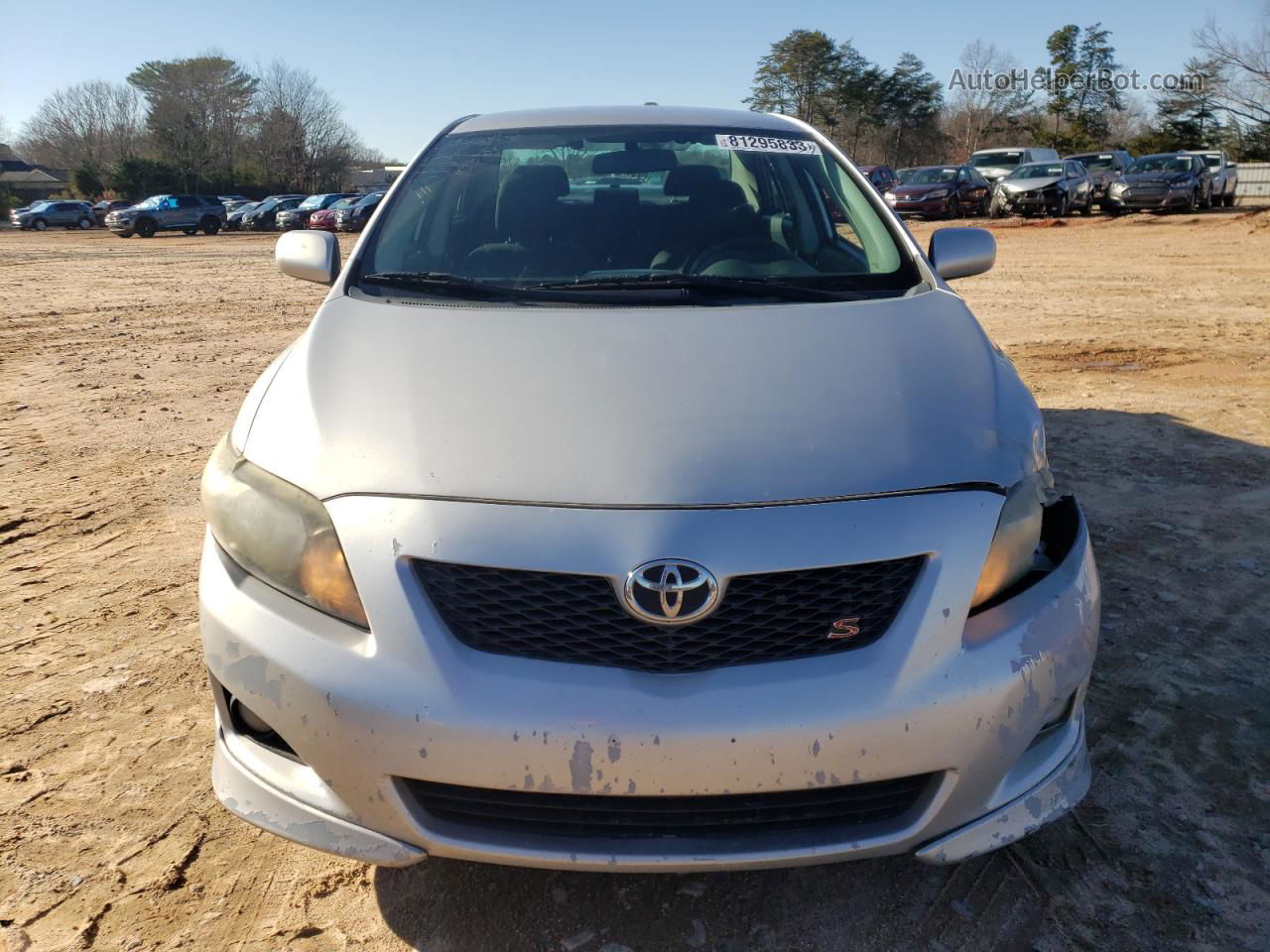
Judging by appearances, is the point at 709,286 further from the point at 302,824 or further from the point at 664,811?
the point at 302,824

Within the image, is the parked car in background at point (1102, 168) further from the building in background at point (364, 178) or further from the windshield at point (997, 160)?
Result: the building in background at point (364, 178)

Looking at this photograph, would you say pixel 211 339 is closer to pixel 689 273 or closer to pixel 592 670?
pixel 689 273

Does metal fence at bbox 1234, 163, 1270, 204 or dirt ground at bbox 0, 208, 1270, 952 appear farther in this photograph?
metal fence at bbox 1234, 163, 1270, 204

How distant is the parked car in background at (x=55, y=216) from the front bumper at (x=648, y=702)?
1935 inches

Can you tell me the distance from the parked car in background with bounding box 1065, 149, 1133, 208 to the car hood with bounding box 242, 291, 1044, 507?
27.9 meters

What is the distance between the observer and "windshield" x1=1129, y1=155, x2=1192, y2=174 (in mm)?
25500

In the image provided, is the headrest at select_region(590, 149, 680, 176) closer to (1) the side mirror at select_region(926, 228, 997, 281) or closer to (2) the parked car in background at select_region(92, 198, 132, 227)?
(1) the side mirror at select_region(926, 228, 997, 281)

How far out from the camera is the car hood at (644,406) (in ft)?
5.94

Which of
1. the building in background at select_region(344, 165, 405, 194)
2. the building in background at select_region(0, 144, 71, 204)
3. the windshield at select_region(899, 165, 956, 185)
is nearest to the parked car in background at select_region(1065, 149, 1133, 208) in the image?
the windshield at select_region(899, 165, 956, 185)

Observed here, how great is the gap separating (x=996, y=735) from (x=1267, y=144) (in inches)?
2043

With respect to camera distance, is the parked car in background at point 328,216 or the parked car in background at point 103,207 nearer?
the parked car in background at point 328,216

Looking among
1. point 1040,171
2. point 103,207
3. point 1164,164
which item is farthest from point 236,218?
point 1164,164

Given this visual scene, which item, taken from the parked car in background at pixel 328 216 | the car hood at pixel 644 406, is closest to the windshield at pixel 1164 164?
the parked car in background at pixel 328 216

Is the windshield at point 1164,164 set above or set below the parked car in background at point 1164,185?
above
